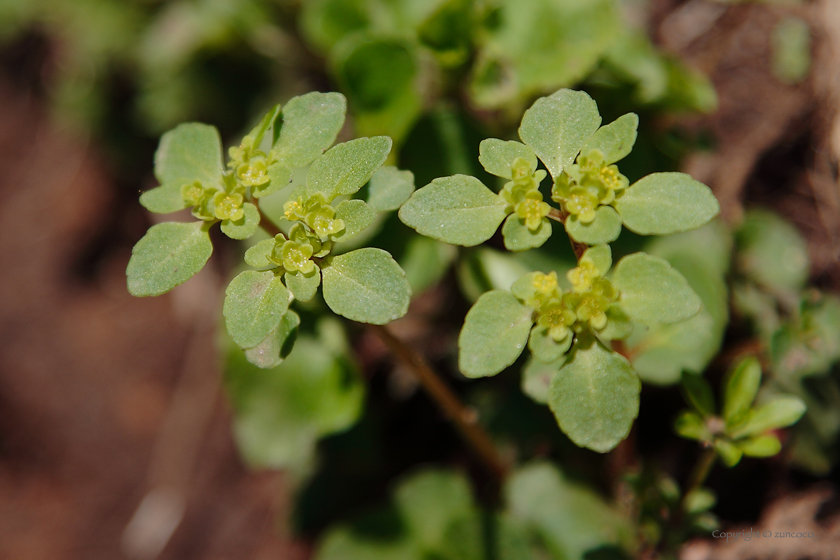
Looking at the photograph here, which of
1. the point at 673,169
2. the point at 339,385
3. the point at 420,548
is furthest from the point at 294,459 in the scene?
the point at 673,169

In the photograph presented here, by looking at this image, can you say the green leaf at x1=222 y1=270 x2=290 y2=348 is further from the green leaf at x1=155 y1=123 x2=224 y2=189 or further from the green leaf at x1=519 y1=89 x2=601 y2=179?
the green leaf at x1=519 y1=89 x2=601 y2=179

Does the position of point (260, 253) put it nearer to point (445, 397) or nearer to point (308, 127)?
point (308, 127)

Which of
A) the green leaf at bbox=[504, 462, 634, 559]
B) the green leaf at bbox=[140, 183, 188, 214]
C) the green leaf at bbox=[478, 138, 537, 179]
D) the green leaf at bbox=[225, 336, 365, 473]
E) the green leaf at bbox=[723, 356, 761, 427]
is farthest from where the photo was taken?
the green leaf at bbox=[225, 336, 365, 473]

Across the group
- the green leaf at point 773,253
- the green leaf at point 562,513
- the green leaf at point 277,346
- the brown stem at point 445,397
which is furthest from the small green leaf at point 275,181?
the green leaf at point 773,253

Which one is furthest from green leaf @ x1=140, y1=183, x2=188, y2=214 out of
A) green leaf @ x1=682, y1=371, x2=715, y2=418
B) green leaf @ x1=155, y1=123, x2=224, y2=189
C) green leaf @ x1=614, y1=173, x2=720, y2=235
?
green leaf @ x1=682, y1=371, x2=715, y2=418

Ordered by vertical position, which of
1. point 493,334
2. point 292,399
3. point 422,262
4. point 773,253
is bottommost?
point 773,253

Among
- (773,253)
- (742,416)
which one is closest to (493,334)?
(742,416)
